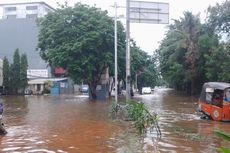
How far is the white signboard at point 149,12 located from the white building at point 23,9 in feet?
257

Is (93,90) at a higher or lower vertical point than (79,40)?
lower

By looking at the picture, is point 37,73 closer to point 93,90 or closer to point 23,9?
point 93,90

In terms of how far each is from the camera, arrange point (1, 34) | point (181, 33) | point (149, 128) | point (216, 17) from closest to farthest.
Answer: point (149, 128) → point (216, 17) → point (181, 33) → point (1, 34)

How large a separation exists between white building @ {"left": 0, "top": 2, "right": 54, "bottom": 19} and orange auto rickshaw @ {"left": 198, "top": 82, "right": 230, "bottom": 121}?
83879 millimetres

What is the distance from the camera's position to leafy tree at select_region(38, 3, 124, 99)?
40062 millimetres

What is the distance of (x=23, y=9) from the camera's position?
107 m

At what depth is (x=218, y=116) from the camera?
1997 cm

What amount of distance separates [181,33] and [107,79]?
12497 mm

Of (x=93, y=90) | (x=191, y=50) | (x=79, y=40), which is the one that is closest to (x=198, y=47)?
(x=191, y=50)

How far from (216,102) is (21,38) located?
196 ft

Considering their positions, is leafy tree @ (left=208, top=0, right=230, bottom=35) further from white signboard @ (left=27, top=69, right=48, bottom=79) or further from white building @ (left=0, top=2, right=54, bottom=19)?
white building @ (left=0, top=2, right=54, bottom=19)

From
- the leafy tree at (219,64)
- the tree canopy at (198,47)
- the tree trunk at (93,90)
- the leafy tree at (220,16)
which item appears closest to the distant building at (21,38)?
the tree canopy at (198,47)

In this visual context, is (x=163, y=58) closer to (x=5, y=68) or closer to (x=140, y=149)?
(x=5, y=68)

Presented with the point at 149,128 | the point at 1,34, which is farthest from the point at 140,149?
the point at 1,34
